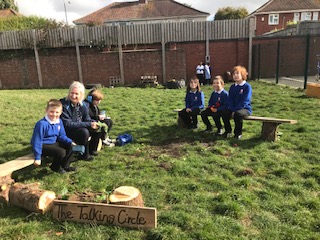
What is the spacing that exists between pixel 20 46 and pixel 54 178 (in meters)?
16.3

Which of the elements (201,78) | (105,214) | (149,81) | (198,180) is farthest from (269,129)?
(149,81)

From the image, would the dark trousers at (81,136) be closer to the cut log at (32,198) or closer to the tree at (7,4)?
the cut log at (32,198)

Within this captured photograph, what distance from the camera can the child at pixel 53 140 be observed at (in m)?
4.30

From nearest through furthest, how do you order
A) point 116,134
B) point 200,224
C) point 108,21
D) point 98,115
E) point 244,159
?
point 200,224 → point 244,159 → point 98,115 → point 116,134 → point 108,21

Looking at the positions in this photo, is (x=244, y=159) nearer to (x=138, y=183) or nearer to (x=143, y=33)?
(x=138, y=183)

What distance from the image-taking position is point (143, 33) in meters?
18.2

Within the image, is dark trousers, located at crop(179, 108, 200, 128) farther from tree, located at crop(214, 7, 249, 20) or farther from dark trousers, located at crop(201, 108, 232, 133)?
tree, located at crop(214, 7, 249, 20)

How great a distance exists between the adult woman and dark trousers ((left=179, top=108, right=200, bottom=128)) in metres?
2.35

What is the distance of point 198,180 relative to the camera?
4.36 metres

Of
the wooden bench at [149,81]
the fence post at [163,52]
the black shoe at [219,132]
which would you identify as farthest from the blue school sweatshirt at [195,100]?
the fence post at [163,52]

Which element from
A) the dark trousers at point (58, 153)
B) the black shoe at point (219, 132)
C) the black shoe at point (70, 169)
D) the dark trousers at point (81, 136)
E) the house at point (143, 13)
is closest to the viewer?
the dark trousers at point (58, 153)

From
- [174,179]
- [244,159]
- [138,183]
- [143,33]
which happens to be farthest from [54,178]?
[143,33]

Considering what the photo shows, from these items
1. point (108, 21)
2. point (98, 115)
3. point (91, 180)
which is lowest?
point (91, 180)

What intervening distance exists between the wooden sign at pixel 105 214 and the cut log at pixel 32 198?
7.4 inches
